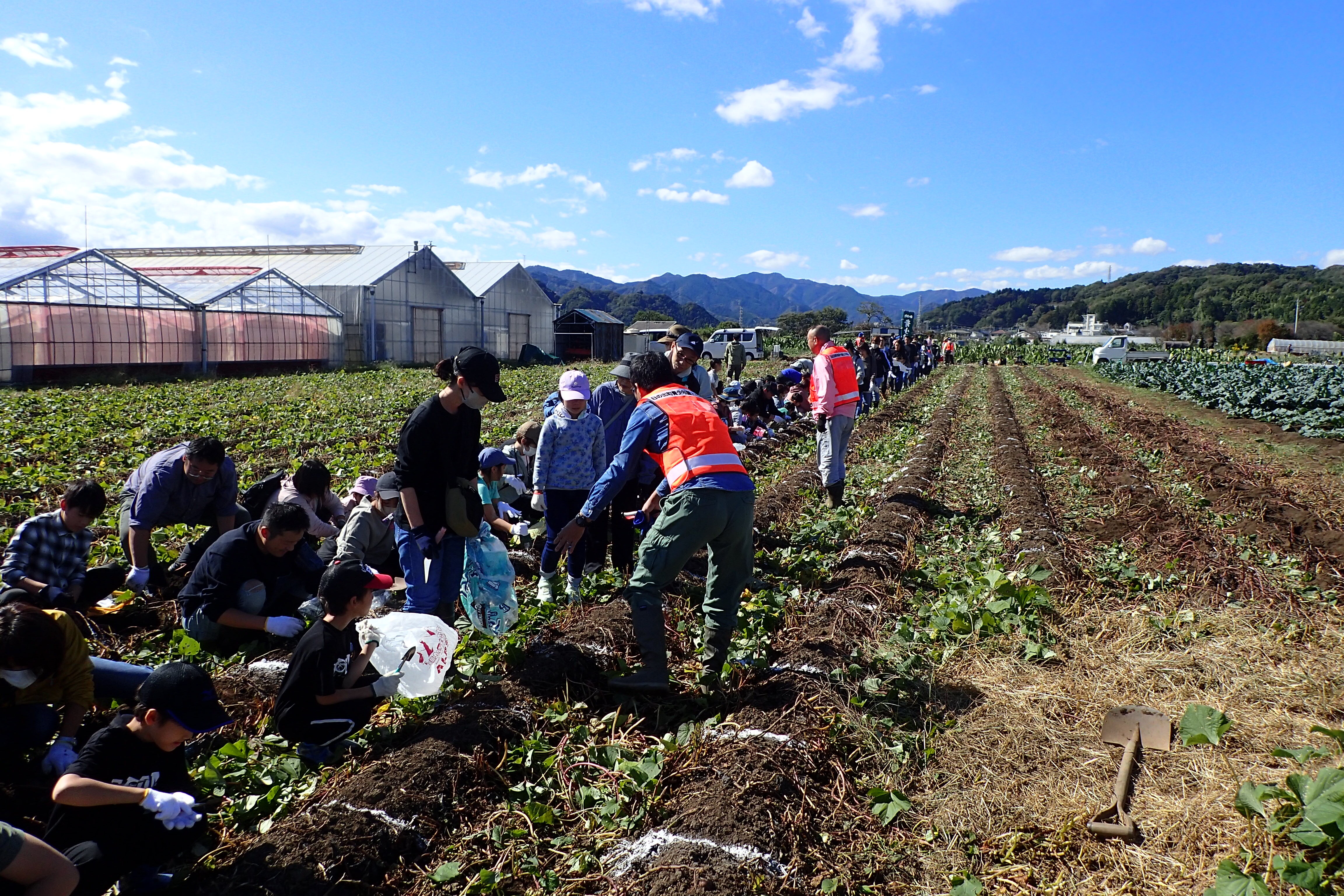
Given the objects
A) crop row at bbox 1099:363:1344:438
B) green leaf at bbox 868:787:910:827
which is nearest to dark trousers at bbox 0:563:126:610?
green leaf at bbox 868:787:910:827

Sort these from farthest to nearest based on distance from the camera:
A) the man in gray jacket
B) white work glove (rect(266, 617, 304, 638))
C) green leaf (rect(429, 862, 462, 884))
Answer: the man in gray jacket → white work glove (rect(266, 617, 304, 638)) → green leaf (rect(429, 862, 462, 884))

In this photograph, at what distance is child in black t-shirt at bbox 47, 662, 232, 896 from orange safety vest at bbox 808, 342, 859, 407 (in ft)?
19.7

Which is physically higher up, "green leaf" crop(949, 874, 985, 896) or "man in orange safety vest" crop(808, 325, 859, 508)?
"man in orange safety vest" crop(808, 325, 859, 508)

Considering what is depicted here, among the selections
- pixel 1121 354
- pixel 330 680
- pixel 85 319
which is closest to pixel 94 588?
pixel 330 680

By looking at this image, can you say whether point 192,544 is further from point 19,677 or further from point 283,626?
point 19,677

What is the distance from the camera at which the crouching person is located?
435 centimetres

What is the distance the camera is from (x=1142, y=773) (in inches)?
127

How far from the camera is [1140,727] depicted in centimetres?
353

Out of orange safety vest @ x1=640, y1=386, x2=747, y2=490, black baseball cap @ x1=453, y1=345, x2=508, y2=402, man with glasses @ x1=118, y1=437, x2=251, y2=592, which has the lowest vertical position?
man with glasses @ x1=118, y1=437, x2=251, y2=592

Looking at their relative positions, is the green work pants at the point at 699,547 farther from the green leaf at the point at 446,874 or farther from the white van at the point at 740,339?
the white van at the point at 740,339

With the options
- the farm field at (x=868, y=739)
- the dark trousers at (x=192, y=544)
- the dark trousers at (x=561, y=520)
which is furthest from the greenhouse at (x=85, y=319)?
the dark trousers at (x=561, y=520)

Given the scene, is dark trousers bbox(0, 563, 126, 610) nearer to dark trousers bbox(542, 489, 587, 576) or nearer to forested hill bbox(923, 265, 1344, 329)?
dark trousers bbox(542, 489, 587, 576)

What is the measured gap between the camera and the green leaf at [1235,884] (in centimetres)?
234

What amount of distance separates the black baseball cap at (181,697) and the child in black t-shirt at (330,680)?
0.69 m
